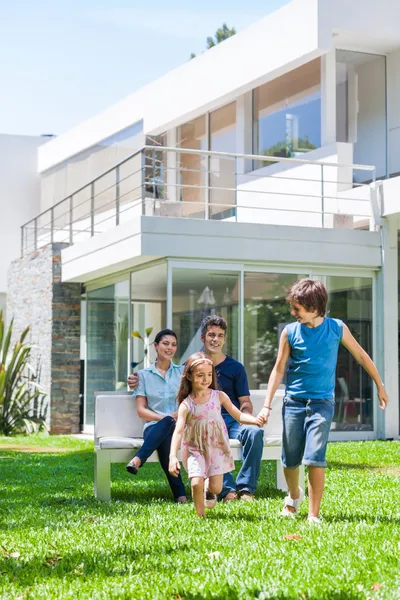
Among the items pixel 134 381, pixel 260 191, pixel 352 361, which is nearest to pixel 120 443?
pixel 134 381

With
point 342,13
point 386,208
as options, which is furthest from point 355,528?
point 342,13

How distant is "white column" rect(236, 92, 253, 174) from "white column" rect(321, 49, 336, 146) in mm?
2057

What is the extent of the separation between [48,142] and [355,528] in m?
21.9

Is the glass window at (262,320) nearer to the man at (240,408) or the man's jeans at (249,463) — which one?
the man at (240,408)

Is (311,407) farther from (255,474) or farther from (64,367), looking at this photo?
(64,367)

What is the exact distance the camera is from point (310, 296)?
647 centimetres

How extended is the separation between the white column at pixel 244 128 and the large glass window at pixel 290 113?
6.3 inches

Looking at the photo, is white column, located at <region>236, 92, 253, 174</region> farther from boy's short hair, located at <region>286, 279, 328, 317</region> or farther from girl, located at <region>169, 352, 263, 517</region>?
boy's short hair, located at <region>286, 279, 328, 317</region>

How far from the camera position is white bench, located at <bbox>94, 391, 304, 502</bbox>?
7992mm

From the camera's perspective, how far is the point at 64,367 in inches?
730

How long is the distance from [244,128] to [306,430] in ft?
40.5

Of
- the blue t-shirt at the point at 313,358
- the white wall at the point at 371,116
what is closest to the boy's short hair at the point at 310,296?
the blue t-shirt at the point at 313,358

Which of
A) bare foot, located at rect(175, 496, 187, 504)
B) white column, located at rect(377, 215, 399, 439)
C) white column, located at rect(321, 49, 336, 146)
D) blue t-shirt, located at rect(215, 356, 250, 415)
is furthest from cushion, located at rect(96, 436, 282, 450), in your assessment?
white column, located at rect(321, 49, 336, 146)

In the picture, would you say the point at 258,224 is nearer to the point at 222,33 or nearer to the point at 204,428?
the point at 204,428
